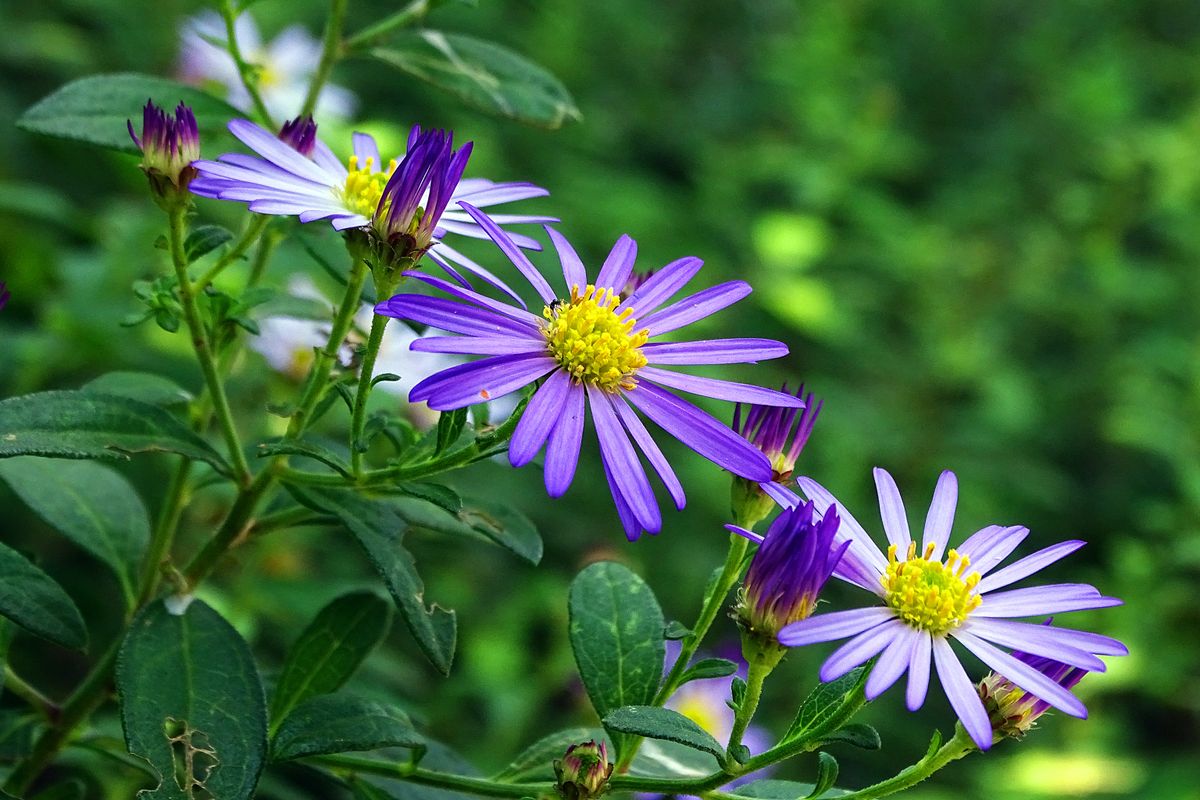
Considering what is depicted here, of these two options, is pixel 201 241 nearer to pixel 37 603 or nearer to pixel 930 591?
pixel 37 603

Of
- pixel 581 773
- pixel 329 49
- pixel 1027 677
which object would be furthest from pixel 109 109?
pixel 1027 677

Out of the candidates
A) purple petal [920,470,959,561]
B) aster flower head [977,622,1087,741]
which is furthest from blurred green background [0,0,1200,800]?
aster flower head [977,622,1087,741]

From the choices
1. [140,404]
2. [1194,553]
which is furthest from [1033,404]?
[140,404]

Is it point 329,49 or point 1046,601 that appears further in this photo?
point 329,49

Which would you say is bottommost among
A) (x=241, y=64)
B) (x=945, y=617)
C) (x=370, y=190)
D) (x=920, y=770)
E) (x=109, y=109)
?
(x=920, y=770)

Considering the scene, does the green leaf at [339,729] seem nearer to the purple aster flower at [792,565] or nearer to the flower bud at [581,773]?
the flower bud at [581,773]

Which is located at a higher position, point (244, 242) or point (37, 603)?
point (244, 242)

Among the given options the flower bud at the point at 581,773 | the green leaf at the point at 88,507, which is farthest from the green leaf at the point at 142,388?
the flower bud at the point at 581,773
